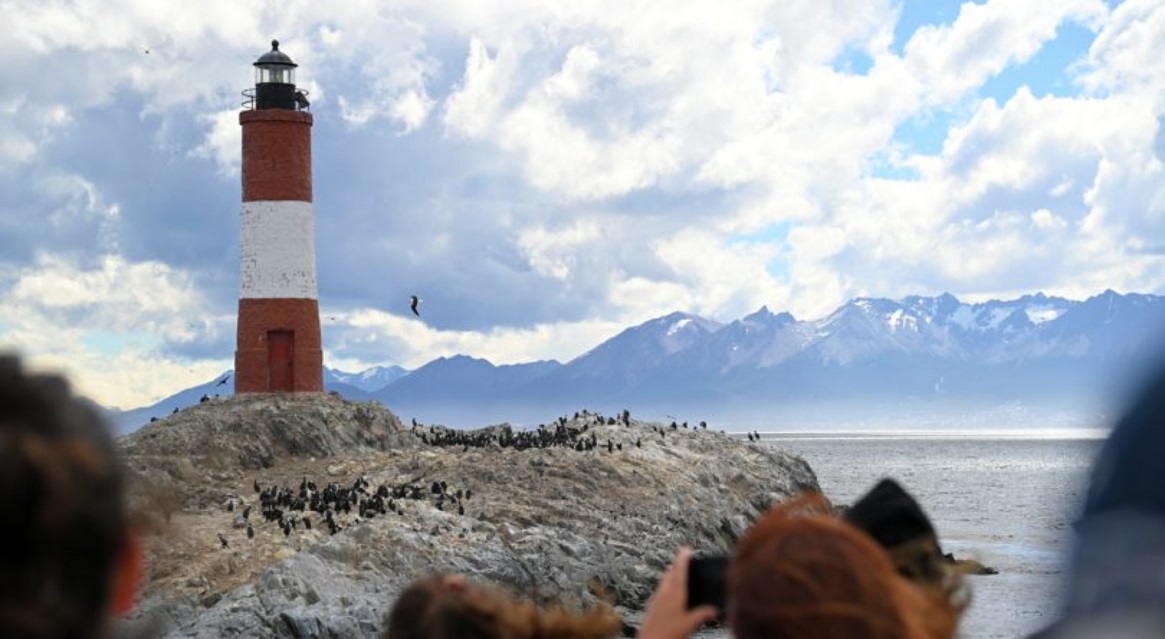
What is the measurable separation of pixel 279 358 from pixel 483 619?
3957cm

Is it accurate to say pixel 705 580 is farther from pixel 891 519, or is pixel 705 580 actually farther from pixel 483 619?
pixel 891 519

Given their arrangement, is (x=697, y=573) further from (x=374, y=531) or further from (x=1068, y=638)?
(x=374, y=531)

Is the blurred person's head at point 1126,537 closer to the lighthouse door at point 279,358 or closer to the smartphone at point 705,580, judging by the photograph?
the smartphone at point 705,580

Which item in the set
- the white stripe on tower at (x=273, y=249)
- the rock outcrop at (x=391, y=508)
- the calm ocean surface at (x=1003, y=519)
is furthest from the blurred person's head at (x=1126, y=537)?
the white stripe on tower at (x=273, y=249)

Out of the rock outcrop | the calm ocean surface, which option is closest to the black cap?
the calm ocean surface

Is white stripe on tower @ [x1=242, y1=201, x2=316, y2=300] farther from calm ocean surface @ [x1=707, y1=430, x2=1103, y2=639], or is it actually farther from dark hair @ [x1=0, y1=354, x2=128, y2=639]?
dark hair @ [x1=0, y1=354, x2=128, y2=639]

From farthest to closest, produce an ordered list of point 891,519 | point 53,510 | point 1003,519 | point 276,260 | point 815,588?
point 1003,519 < point 276,260 < point 891,519 < point 815,588 < point 53,510

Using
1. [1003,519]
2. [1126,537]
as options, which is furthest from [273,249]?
[1003,519]

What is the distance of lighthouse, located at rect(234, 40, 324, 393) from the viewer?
42.0 metres

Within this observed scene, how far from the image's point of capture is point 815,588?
9.61ft

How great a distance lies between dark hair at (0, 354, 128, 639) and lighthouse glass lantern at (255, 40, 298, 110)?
42.1 m

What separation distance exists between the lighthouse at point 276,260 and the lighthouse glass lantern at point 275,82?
2.04 ft

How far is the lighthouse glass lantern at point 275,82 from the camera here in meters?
43.4

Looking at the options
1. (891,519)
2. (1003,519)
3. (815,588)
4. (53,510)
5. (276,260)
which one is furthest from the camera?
(1003,519)
